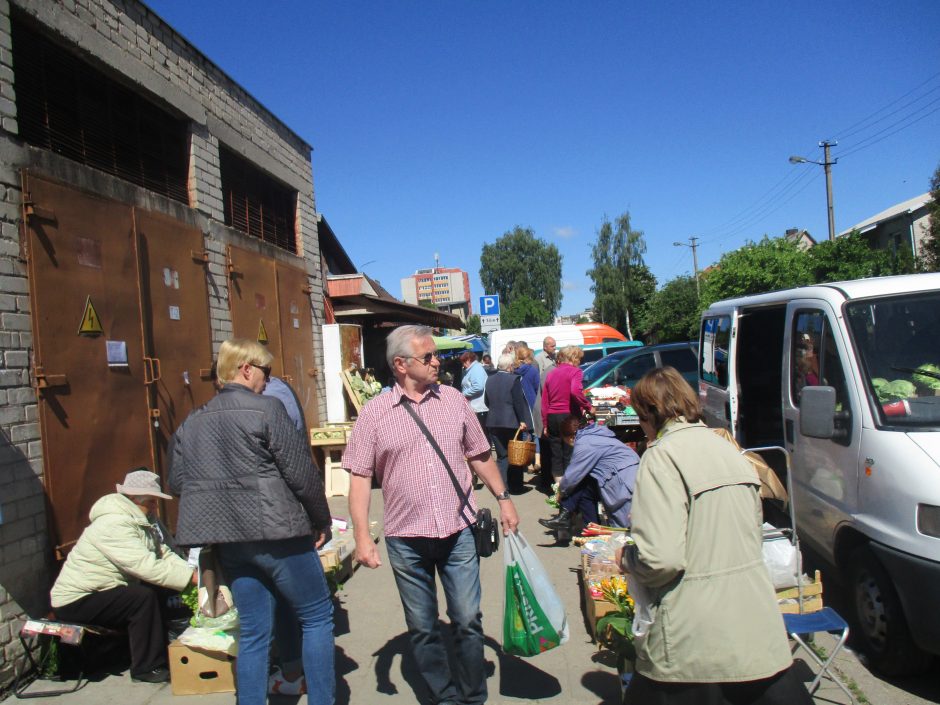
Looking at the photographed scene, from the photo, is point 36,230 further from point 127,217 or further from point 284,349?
point 284,349

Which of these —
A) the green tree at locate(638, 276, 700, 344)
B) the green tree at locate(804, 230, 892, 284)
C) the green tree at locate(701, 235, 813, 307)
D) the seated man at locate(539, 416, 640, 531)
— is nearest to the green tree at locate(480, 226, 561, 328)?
the green tree at locate(638, 276, 700, 344)

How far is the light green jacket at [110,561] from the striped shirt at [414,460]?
1.64m

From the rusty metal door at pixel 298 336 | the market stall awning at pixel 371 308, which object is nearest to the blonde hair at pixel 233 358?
the rusty metal door at pixel 298 336

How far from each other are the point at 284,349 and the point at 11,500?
15.8 ft

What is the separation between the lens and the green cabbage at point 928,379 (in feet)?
13.0

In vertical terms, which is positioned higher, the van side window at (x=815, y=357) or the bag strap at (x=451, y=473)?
the van side window at (x=815, y=357)

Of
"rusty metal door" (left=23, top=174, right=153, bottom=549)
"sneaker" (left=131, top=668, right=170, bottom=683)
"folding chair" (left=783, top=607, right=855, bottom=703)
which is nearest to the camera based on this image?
"folding chair" (left=783, top=607, right=855, bottom=703)

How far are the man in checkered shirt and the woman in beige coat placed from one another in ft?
3.45

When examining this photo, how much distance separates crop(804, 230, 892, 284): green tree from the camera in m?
A: 21.7

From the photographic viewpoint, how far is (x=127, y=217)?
5.50 metres

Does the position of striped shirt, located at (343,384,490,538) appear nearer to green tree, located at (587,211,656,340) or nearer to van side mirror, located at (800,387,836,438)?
van side mirror, located at (800,387,836,438)

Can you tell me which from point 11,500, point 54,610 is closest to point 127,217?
point 11,500

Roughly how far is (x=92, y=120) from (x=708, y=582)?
5763 millimetres

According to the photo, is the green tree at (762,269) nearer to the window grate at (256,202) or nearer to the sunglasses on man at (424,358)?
the window grate at (256,202)
